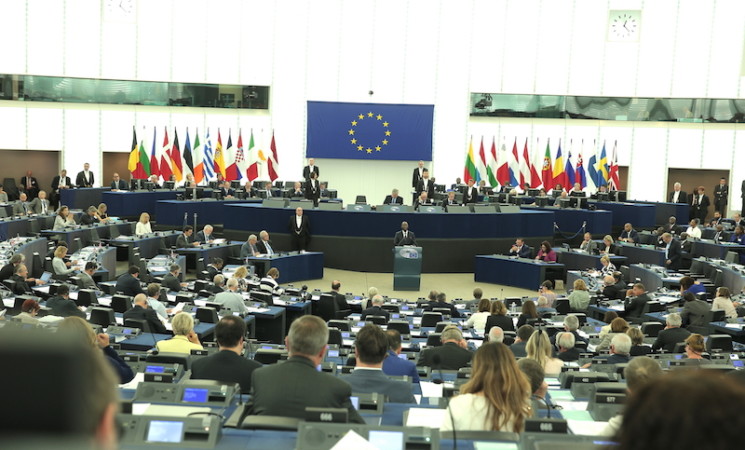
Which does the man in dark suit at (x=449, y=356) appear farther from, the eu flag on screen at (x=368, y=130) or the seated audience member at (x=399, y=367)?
the eu flag on screen at (x=368, y=130)

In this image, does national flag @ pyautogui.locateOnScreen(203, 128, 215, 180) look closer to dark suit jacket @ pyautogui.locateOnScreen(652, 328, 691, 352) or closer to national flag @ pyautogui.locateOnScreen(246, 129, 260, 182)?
national flag @ pyautogui.locateOnScreen(246, 129, 260, 182)

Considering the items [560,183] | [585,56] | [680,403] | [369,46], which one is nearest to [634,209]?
[560,183]

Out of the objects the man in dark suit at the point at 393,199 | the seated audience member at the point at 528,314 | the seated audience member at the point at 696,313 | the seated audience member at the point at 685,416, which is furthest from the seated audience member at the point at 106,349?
the man in dark suit at the point at 393,199

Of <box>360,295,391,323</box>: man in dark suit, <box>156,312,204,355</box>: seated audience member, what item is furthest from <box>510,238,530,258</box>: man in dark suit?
<box>156,312,204,355</box>: seated audience member

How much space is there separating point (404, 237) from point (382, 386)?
14.9m

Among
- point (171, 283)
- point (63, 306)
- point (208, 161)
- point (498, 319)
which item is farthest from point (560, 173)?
point (63, 306)

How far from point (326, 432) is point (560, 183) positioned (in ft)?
88.4

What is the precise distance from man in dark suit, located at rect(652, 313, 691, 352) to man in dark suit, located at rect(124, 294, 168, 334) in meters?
6.56

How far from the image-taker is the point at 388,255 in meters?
22.1

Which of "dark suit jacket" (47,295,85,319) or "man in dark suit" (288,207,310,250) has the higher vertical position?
"man in dark suit" (288,207,310,250)

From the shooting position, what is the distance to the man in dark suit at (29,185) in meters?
29.3

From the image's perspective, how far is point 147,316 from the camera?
1101 cm

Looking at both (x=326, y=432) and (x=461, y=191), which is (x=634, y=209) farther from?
(x=326, y=432)

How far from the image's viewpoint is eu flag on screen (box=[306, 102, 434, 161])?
105ft
